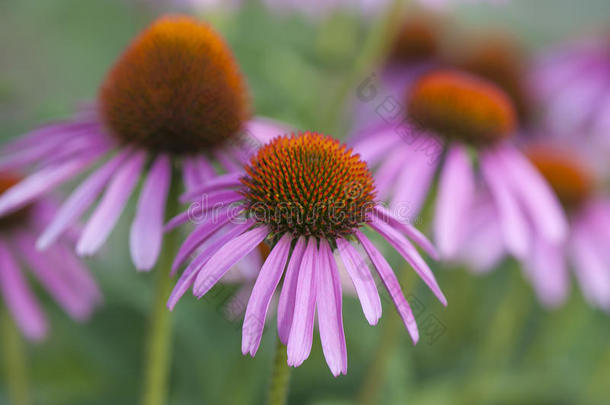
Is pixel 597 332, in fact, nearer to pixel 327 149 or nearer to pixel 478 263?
pixel 478 263

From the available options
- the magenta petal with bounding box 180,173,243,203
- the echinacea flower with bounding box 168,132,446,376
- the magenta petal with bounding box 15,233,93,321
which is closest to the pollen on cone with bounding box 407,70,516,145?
the echinacea flower with bounding box 168,132,446,376

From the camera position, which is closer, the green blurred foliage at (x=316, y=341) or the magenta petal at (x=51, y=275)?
the magenta petal at (x=51, y=275)

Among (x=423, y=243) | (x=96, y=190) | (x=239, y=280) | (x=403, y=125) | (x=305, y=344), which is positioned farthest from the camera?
(x=403, y=125)

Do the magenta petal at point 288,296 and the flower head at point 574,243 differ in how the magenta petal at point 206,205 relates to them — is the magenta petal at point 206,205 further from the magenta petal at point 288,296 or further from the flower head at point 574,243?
the flower head at point 574,243

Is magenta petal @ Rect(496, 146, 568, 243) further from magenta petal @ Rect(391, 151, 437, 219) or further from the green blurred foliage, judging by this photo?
the green blurred foliage

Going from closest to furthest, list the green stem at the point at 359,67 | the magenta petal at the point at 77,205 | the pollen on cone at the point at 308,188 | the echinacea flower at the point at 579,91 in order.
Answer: the pollen on cone at the point at 308,188 → the magenta petal at the point at 77,205 → the green stem at the point at 359,67 → the echinacea flower at the point at 579,91

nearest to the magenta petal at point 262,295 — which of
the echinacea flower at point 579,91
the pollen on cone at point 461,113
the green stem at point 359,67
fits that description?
the pollen on cone at point 461,113

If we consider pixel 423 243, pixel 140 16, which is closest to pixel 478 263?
pixel 423 243
